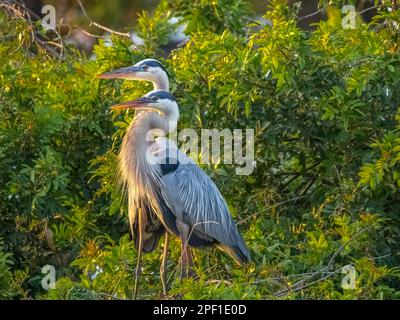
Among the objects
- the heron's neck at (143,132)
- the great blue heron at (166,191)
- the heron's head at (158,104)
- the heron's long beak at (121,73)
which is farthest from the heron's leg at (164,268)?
the heron's long beak at (121,73)

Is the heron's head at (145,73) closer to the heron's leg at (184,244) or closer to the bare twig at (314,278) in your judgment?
the heron's leg at (184,244)

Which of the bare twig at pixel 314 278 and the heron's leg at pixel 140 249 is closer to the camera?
the bare twig at pixel 314 278

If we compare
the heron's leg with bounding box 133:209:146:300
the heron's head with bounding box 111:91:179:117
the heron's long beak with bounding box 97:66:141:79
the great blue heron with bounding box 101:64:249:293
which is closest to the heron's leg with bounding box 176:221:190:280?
the great blue heron with bounding box 101:64:249:293

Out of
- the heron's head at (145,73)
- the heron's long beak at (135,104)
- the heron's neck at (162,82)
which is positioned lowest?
the heron's long beak at (135,104)

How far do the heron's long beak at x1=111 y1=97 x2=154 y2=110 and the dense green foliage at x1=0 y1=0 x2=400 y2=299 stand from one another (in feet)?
0.87

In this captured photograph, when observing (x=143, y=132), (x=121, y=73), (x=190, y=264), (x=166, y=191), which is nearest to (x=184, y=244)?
(x=190, y=264)

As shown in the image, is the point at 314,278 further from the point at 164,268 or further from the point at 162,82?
the point at 162,82

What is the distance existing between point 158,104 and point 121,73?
49 cm

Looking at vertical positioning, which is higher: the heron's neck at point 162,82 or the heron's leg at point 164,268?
the heron's neck at point 162,82

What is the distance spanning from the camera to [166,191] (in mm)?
6312

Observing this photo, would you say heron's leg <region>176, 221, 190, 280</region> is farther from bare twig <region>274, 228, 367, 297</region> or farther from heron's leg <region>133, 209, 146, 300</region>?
bare twig <region>274, 228, 367, 297</region>

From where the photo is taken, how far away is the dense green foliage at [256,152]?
591 cm

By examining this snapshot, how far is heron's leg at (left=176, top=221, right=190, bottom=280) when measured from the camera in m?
5.79
